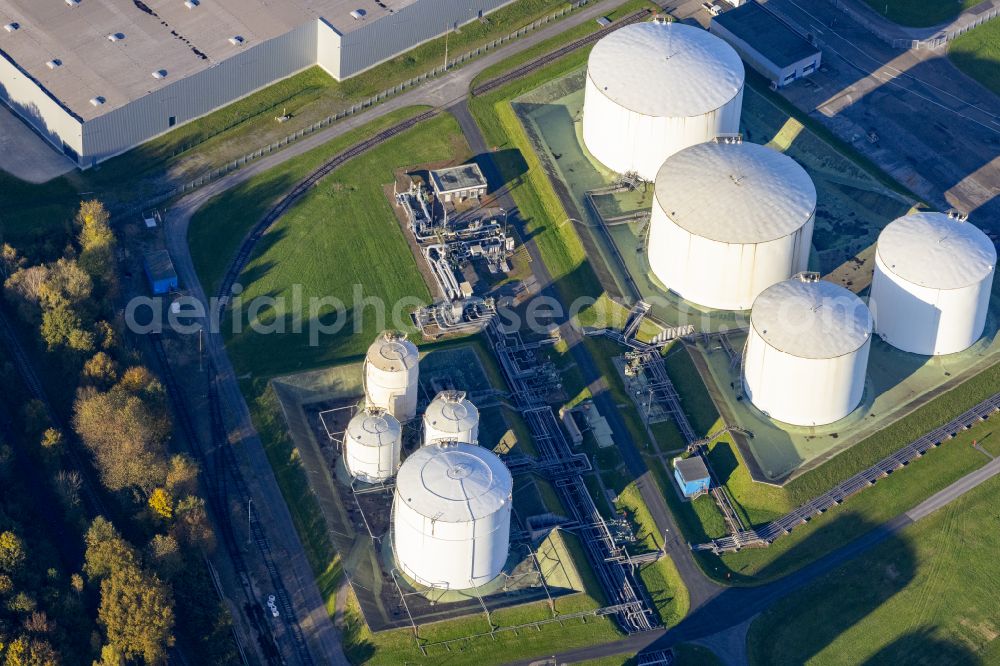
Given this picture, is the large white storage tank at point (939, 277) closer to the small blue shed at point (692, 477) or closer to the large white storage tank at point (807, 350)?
the large white storage tank at point (807, 350)

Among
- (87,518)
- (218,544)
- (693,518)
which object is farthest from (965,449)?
Result: (87,518)

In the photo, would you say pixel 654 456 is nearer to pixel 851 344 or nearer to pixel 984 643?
pixel 851 344

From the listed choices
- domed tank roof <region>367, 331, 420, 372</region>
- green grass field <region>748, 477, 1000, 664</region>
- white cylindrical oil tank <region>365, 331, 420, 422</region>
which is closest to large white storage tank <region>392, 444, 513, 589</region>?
white cylindrical oil tank <region>365, 331, 420, 422</region>

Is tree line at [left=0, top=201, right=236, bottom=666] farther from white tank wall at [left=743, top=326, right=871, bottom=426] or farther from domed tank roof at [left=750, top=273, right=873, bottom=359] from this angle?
domed tank roof at [left=750, top=273, right=873, bottom=359]

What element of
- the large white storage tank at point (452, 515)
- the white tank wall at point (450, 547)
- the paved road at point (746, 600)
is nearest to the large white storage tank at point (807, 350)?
the paved road at point (746, 600)

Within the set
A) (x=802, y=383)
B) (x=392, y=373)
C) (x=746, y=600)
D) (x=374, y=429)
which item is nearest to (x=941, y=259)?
(x=802, y=383)

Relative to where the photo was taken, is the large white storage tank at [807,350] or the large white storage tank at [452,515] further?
the large white storage tank at [807,350]
